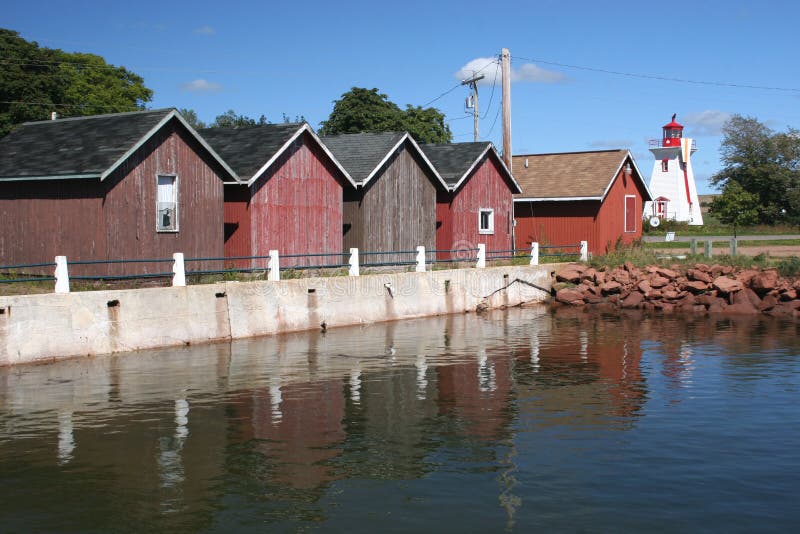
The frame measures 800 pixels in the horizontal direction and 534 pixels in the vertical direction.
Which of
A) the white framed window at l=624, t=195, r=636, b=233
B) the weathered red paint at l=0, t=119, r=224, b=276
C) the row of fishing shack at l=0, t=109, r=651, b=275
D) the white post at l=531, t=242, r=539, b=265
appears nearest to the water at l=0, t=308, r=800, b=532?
the weathered red paint at l=0, t=119, r=224, b=276

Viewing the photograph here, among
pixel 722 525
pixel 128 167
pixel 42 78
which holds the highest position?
pixel 42 78

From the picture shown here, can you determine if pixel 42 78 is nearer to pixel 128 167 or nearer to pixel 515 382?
pixel 128 167

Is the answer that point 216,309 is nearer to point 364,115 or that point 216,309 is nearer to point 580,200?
point 580,200

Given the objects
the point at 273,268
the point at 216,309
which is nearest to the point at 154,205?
the point at 273,268

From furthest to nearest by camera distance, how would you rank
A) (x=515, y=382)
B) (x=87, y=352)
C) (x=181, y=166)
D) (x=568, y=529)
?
1. (x=181, y=166)
2. (x=87, y=352)
3. (x=515, y=382)
4. (x=568, y=529)

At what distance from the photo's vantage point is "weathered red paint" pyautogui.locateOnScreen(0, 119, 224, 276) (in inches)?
919

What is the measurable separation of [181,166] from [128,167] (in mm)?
1847

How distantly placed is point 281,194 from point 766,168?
66268 millimetres

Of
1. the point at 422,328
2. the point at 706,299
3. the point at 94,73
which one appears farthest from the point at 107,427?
the point at 94,73

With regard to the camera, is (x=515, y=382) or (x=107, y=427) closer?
(x=107, y=427)

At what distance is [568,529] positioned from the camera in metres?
9.60

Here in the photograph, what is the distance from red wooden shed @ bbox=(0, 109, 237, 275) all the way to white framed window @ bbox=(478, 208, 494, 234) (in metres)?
14.6

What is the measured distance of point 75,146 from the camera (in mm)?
24500

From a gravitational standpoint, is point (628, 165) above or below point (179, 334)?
above
